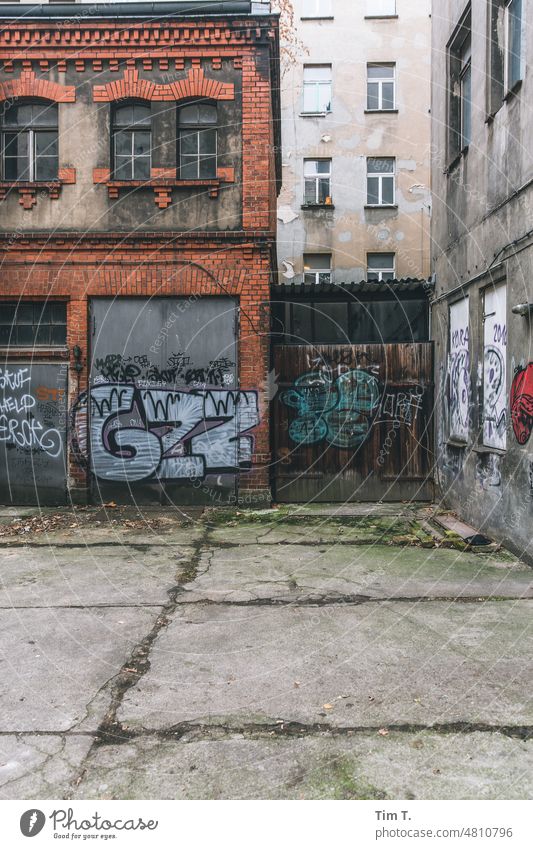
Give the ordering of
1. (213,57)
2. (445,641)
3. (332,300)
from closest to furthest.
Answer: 1. (445,641)
2. (213,57)
3. (332,300)

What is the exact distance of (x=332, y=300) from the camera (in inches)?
473

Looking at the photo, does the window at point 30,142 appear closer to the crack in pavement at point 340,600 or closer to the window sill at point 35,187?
the window sill at point 35,187

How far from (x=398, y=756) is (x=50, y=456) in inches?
357

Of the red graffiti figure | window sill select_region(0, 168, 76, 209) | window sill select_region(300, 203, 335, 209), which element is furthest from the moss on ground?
window sill select_region(300, 203, 335, 209)

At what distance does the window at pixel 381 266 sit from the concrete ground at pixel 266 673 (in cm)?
1816

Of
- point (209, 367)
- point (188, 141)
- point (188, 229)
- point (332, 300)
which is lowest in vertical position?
point (209, 367)

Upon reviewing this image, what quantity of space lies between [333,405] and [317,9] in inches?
791

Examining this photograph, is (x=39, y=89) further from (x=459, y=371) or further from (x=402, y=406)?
(x=459, y=371)

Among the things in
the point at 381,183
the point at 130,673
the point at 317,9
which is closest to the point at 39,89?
the point at 130,673

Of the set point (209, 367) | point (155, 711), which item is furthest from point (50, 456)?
point (155, 711)

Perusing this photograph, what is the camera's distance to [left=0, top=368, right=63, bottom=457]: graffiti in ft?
37.2

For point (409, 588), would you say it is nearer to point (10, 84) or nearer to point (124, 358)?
point (124, 358)

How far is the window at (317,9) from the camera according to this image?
2512 centimetres

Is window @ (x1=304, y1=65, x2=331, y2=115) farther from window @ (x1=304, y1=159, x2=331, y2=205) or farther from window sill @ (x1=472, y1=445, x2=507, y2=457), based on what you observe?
window sill @ (x1=472, y1=445, x2=507, y2=457)
